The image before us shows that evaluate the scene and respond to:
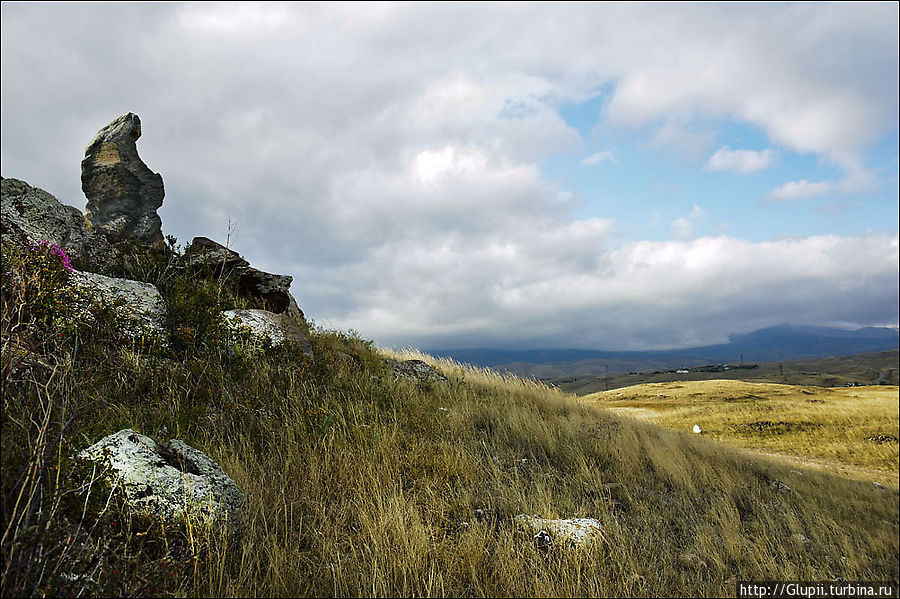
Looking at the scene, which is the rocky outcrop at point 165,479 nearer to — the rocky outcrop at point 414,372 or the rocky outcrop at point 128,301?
the rocky outcrop at point 128,301

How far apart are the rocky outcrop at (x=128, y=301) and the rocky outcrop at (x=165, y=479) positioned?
165 inches

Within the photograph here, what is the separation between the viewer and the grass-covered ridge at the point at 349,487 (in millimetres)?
3285

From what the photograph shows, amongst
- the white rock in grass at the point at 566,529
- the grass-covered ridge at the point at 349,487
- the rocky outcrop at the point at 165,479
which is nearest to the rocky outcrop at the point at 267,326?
the grass-covered ridge at the point at 349,487

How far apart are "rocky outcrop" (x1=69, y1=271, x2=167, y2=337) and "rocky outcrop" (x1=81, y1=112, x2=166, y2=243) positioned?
4.16 metres

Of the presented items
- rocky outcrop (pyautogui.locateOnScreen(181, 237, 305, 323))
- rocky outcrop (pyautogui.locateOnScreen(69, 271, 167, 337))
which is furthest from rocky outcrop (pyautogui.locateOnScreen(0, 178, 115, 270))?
rocky outcrop (pyautogui.locateOnScreen(181, 237, 305, 323))

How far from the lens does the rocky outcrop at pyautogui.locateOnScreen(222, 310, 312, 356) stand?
8.54 m

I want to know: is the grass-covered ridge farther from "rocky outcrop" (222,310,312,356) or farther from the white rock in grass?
"rocky outcrop" (222,310,312,356)

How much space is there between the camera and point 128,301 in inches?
314

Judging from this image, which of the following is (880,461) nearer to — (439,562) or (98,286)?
(439,562)

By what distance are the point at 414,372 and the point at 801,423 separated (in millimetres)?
33341

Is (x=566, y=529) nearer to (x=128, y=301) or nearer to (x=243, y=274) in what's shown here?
(x=128, y=301)

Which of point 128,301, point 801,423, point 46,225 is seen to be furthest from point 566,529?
point 801,423

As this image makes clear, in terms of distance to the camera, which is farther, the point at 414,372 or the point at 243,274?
the point at 243,274

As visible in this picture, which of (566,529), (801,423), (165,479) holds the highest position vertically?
(165,479)
